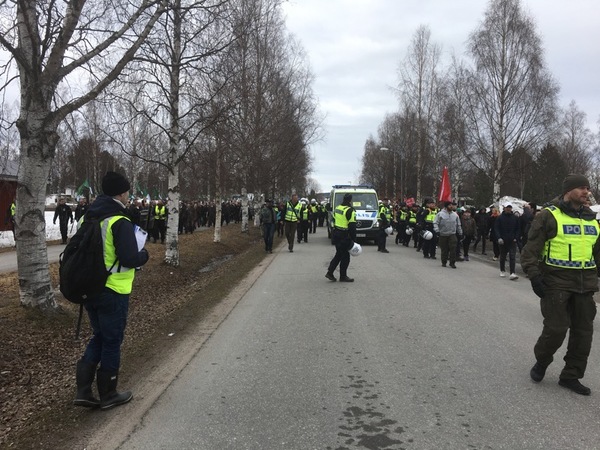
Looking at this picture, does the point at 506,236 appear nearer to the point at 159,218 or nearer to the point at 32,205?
the point at 32,205

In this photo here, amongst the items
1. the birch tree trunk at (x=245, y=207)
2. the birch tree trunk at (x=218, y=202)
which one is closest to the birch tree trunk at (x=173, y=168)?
the birch tree trunk at (x=218, y=202)

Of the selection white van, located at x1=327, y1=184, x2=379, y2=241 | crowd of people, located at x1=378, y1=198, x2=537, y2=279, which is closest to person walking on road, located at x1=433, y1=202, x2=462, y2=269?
crowd of people, located at x1=378, y1=198, x2=537, y2=279

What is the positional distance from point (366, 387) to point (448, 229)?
9.77 meters

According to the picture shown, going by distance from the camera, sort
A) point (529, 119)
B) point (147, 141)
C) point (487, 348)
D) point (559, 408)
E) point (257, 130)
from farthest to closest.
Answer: point (529, 119), point (257, 130), point (147, 141), point (487, 348), point (559, 408)

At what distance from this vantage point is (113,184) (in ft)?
12.9

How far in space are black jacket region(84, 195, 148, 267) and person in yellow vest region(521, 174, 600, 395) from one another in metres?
3.58

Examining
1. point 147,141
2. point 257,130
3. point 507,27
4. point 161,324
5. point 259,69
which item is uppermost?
point 507,27

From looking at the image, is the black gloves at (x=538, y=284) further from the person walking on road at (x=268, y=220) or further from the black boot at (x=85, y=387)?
the person walking on road at (x=268, y=220)

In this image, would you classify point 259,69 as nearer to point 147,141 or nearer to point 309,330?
point 147,141

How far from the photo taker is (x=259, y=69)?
948 inches

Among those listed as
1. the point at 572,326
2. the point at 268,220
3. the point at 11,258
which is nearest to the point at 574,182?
the point at 572,326

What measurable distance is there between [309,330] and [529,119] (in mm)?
25192

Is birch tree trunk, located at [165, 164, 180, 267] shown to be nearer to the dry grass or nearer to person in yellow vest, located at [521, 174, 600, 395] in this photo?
the dry grass

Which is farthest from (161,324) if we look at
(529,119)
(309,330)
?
(529,119)
